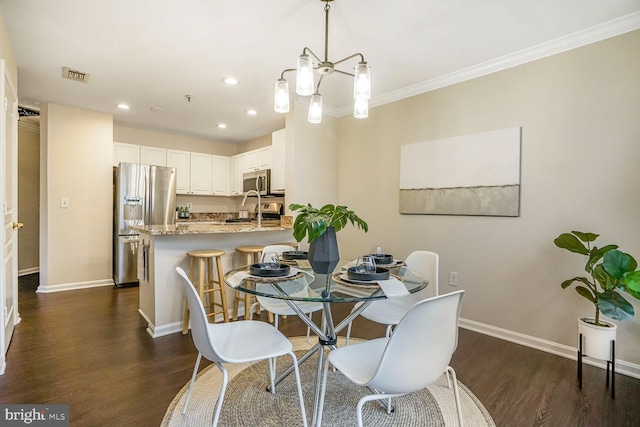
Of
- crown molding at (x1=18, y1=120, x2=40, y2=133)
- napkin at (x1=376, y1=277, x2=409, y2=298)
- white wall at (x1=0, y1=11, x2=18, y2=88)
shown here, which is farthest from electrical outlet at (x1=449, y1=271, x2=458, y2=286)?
crown molding at (x1=18, y1=120, x2=40, y2=133)

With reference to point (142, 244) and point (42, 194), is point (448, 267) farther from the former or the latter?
point (42, 194)

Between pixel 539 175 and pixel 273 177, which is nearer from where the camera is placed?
pixel 539 175

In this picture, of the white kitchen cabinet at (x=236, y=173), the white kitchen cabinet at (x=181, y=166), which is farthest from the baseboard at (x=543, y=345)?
the white kitchen cabinet at (x=181, y=166)

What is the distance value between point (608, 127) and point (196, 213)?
577cm

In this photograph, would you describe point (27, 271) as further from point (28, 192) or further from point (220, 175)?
point (220, 175)

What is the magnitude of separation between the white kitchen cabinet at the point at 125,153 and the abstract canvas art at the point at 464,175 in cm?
408

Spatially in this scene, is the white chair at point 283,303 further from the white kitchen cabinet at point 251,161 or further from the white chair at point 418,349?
the white kitchen cabinet at point 251,161

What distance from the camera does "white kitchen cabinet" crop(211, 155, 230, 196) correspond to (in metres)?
5.83

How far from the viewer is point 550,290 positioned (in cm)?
253

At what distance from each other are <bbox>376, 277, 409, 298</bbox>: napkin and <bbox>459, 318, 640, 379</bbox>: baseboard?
68.8 inches

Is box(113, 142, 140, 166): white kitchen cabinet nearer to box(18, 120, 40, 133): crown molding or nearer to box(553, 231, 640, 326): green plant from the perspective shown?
box(18, 120, 40, 133): crown molding

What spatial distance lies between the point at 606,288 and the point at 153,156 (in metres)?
5.70

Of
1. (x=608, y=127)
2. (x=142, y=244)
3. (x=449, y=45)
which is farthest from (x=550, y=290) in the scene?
Result: (x=142, y=244)

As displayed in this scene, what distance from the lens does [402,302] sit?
2.25 metres
